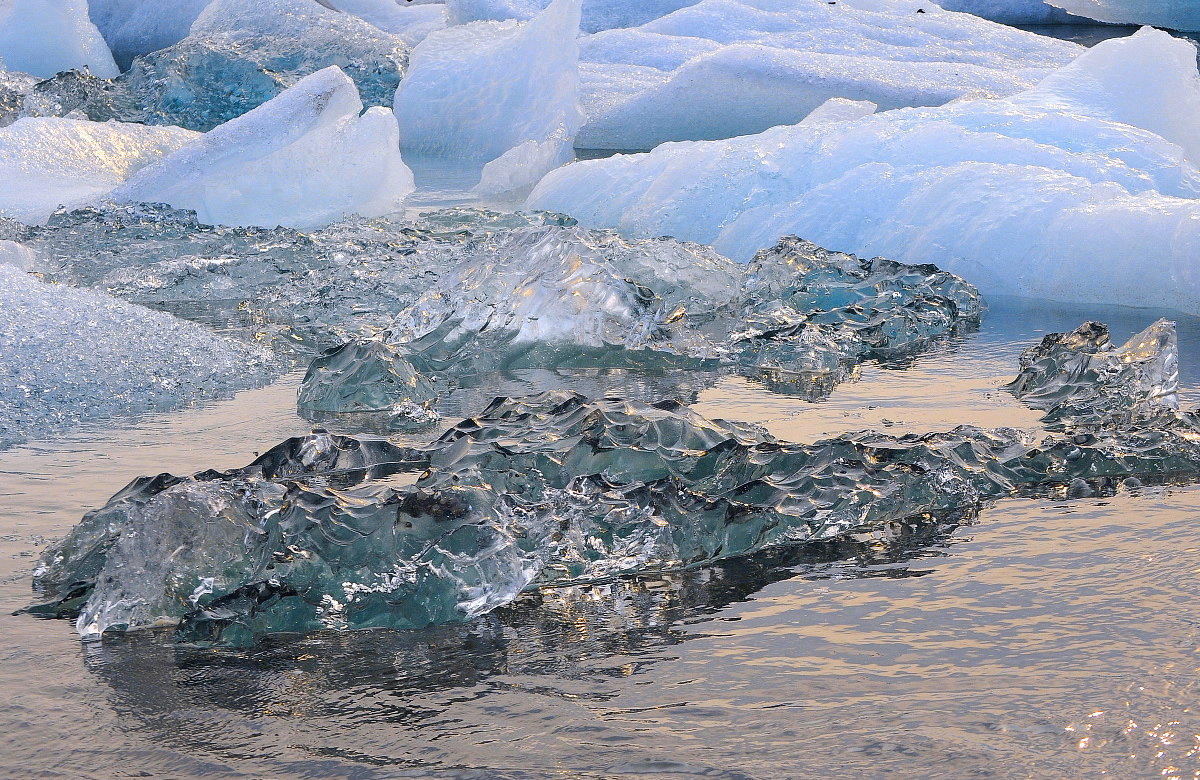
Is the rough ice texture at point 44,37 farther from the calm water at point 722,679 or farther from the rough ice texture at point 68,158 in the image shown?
the calm water at point 722,679

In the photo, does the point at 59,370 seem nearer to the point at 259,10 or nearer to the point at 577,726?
the point at 577,726

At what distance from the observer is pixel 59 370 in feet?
9.78

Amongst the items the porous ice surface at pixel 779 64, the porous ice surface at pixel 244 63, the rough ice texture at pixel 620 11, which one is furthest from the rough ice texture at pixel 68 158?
the rough ice texture at pixel 620 11

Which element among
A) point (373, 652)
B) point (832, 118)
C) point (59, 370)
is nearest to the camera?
point (373, 652)

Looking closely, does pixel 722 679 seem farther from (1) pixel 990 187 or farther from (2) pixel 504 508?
(1) pixel 990 187

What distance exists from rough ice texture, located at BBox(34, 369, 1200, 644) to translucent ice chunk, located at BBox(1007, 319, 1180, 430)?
0.69ft

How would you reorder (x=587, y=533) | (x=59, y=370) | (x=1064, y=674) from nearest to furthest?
(x=1064, y=674) → (x=587, y=533) → (x=59, y=370)

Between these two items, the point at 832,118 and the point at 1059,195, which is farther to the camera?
the point at 832,118

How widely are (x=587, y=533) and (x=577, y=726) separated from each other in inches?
22.6

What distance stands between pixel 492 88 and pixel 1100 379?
5.88 meters

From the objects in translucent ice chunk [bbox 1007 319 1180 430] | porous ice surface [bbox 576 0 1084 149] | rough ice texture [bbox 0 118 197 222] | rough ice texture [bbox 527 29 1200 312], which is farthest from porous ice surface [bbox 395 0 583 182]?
translucent ice chunk [bbox 1007 319 1180 430]

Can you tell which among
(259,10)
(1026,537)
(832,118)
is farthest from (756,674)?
(259,10)

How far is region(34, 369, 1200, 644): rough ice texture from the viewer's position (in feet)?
A: 5.76

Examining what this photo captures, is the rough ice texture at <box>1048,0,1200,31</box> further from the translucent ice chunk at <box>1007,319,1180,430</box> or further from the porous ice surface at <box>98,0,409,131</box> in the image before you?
the translucent ice chunk at <box>1007,319,1180,430</box>
